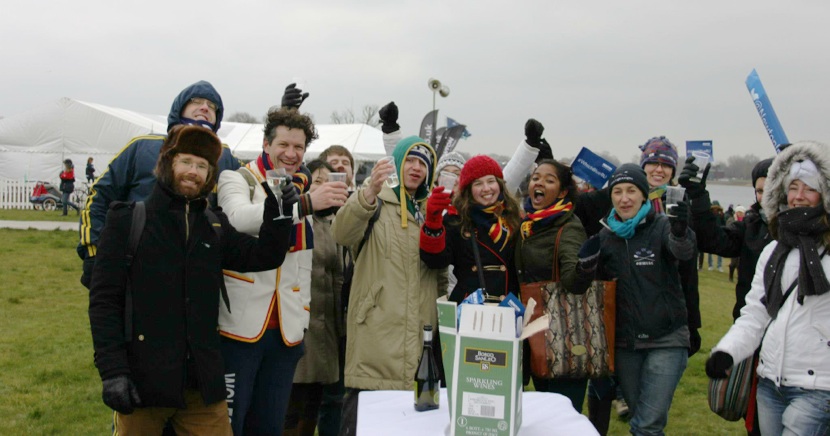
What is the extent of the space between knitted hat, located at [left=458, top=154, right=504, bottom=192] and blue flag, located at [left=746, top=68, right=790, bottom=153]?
75.0 inches

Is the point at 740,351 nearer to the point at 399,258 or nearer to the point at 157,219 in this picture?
the point at 399,258

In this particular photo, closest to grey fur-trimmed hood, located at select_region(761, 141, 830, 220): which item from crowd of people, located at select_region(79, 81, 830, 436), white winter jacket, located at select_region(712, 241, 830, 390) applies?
crowd of people, located at select_region(79, 81, 830, 436)

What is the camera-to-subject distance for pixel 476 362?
1.95 m

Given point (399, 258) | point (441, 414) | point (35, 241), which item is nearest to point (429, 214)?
point (399, 258)

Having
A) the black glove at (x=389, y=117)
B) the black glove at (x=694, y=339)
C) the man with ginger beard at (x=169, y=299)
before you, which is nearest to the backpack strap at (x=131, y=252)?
the man with ginger beard at (x=169, y=299)

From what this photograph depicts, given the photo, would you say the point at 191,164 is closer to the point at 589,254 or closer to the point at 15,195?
the point at 589,254

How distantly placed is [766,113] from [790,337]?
6.85 ft

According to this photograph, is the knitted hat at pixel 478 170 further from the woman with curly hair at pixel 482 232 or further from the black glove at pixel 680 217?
the black glove at pixel 680 217

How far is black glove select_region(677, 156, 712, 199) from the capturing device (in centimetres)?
341

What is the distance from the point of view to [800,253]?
265 centimetres

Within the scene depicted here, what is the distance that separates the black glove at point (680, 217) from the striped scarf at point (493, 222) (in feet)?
2.85

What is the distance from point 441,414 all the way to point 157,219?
1.33m

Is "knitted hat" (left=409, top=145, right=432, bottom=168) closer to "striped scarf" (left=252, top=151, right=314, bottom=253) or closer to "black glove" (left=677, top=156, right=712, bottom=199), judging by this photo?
"striped scarf" (left=252, top=151, right=314, bottom=253)

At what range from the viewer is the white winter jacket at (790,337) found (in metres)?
2.55
